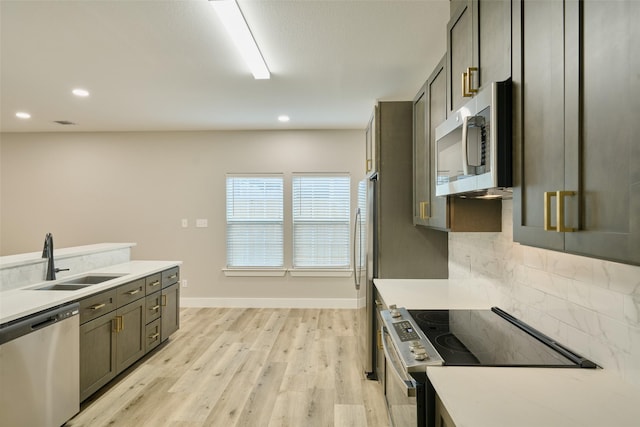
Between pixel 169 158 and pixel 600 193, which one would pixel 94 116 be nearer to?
pixel 169 158

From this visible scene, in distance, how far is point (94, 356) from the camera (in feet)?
8.46

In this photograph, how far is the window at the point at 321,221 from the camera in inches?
201

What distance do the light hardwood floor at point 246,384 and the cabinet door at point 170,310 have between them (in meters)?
0.17

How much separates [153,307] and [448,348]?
119 inches

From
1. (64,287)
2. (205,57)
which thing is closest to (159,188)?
(64,287)

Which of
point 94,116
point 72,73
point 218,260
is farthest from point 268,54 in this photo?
point 218,260

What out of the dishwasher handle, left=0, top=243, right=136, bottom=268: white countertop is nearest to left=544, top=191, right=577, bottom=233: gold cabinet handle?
the dishwasher handle

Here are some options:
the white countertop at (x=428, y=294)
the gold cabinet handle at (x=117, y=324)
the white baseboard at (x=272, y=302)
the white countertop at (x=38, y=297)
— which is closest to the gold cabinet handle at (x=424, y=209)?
the white countertop at (x=428, y=294)

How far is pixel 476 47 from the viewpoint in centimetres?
142

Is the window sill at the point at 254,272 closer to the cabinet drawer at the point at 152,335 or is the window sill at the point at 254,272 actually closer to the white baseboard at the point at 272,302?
the white baseboard at the point at 272,302

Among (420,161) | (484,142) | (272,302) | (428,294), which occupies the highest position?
(420,161)

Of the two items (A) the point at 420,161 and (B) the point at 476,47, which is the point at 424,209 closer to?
(A) the point at 420,161

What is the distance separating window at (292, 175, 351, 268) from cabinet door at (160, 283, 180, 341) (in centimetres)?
180

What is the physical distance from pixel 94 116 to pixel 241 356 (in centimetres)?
359
